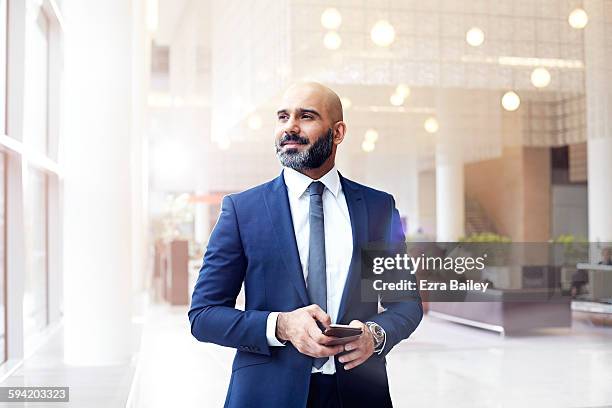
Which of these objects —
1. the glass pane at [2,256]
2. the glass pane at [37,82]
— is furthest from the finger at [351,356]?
the glass pane at [37,82]

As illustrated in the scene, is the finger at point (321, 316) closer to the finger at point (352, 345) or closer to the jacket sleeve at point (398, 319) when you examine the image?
the finger at point (352, 345)

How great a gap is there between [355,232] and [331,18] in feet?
14.9

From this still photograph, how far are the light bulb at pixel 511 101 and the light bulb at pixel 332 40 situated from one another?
1513 mm

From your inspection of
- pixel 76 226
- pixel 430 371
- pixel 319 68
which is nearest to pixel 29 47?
pixel 76 226

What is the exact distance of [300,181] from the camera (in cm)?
199

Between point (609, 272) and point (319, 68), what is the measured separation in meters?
2.88

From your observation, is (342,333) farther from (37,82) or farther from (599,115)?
(37,82)

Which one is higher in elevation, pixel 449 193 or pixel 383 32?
pixel 383 32

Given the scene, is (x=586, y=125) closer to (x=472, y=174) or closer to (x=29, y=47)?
(x=29, y=47)

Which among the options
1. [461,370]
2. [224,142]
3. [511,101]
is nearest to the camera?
[461,370]

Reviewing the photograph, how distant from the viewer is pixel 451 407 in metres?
5.14

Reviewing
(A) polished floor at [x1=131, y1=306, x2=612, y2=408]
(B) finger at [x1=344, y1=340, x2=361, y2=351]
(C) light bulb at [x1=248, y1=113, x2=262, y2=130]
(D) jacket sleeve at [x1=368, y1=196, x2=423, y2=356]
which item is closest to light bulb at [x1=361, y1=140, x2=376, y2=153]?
(C) light bulb at [x1=248, y1=113, x2=262, y2=130]

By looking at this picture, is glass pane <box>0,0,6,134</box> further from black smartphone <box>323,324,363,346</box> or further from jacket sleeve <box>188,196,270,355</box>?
black smartphone <box>323,324,363,346</box>

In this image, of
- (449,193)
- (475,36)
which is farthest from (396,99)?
(475,36)
